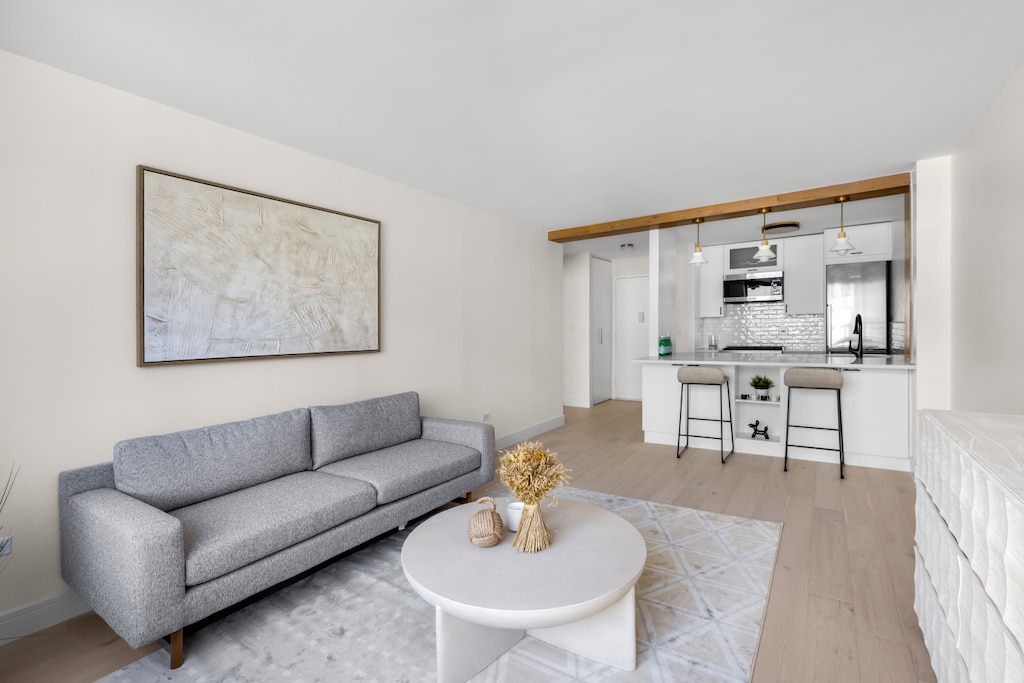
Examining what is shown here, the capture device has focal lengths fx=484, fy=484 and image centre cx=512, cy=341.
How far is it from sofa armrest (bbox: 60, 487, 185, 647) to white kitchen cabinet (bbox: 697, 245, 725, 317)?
251 inches

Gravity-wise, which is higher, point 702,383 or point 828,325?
point 828,325

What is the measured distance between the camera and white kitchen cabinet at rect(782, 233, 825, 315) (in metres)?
5.88

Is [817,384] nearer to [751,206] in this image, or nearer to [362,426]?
[751,206]

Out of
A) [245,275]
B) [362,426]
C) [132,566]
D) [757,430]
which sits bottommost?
[757,430]

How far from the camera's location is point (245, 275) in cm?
280

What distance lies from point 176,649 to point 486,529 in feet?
4.02

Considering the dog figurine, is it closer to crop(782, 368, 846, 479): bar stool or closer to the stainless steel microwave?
crop(782, 368, 846, 479): bar stool

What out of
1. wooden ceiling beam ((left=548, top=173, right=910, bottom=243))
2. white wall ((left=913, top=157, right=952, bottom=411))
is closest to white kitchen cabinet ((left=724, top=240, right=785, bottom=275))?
wooden ceiling beam ((left=548, top=173, right=910, bottom=243))

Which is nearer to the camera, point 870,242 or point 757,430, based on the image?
point 757,430

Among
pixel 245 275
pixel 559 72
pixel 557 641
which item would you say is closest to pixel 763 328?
pixel 559 72

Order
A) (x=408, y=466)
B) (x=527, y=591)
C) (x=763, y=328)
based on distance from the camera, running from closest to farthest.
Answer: (x=527, y=591) → (x=408, y=466) → (x=763, y=328)

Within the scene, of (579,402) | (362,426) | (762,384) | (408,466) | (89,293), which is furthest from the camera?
(579,402)

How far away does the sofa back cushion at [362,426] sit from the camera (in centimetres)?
291

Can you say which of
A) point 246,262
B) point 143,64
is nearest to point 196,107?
point 143,64
